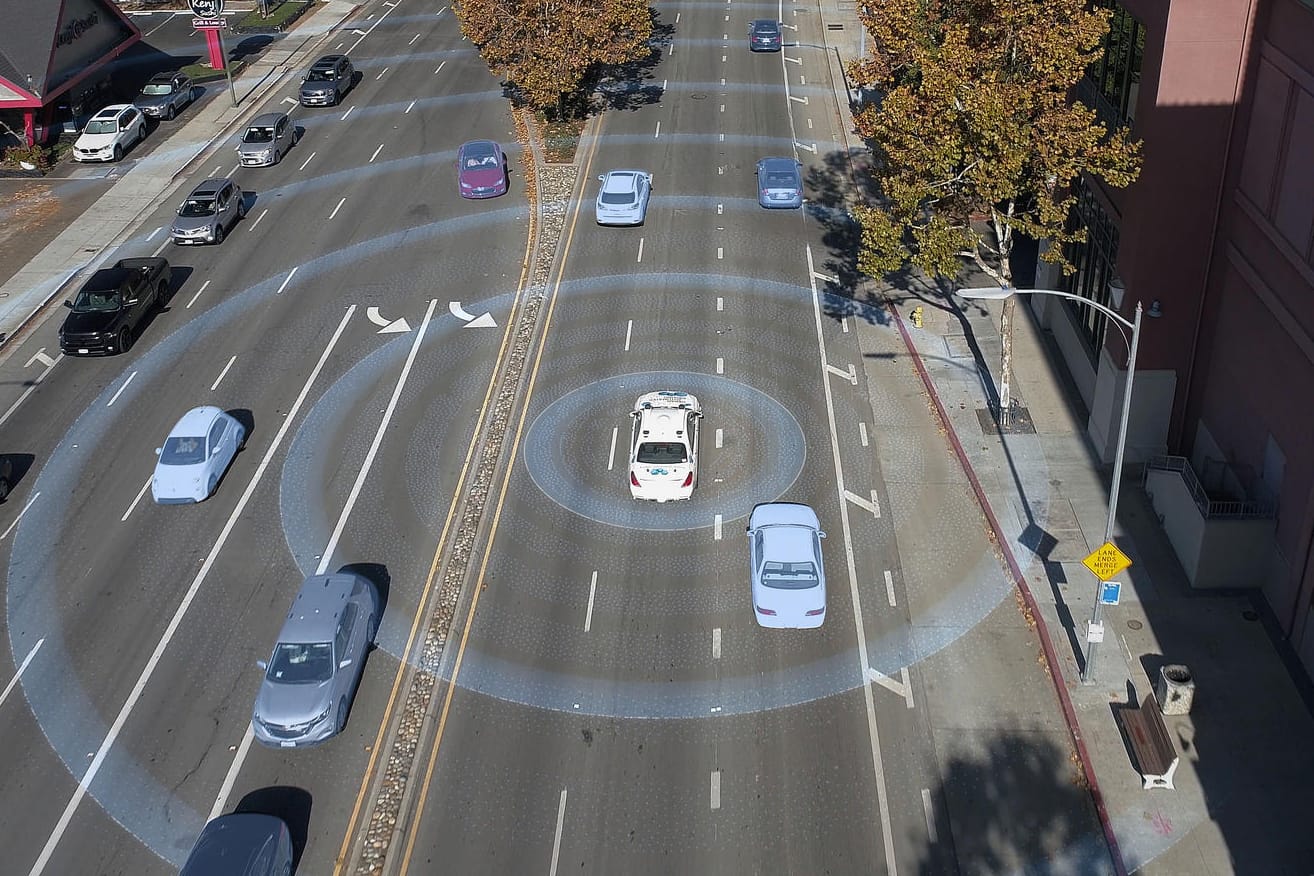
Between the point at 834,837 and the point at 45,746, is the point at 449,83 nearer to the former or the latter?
the point at 45,746

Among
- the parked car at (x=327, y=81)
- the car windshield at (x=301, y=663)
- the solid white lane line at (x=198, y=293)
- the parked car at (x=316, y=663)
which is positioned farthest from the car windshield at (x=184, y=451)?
the parked car at (x=327, y=81)

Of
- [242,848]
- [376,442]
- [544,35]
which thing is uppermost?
[544,35]

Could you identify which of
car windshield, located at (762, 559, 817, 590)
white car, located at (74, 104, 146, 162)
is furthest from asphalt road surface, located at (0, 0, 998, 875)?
white car, located at (74, 104, 146, 162)

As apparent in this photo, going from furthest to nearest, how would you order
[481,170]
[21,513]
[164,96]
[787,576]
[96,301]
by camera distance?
[164,96]
[481,170]
[96,301]
[21,513]
[787,576]

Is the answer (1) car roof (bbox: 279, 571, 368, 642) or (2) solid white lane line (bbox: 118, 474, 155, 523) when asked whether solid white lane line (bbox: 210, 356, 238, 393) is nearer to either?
(2) solid white lane line (bbox: 118, 474, 155, 523)

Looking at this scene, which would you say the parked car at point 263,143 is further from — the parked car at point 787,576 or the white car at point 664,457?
the parked car at point 787,576

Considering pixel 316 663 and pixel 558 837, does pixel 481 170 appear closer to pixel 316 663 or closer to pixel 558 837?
pixel 316 663

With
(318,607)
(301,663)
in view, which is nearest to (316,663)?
(301,663)
